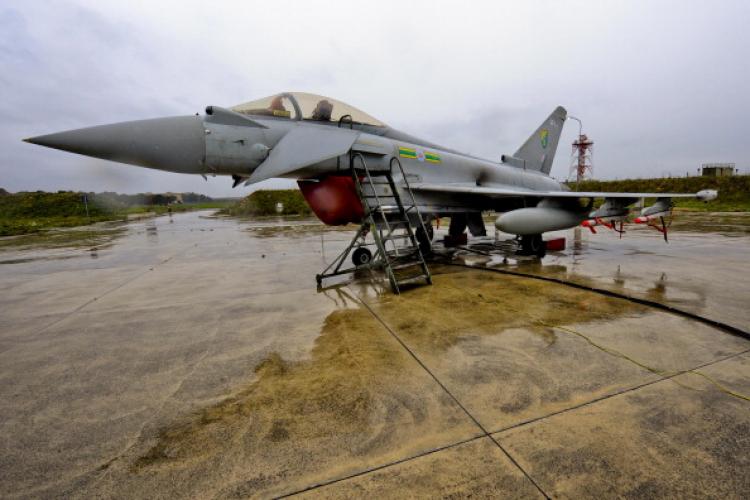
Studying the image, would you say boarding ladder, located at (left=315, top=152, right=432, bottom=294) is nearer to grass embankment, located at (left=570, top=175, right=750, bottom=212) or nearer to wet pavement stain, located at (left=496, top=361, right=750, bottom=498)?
wet pavement stain, located at (left=496, top=361, right=750, bottom=498)

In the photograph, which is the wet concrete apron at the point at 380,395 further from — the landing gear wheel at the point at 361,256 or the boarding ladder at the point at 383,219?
the landing gear wheel at the point at 361,256

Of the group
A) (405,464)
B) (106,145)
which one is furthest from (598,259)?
(106,145)

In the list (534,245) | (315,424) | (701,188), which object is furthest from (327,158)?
(701,188)

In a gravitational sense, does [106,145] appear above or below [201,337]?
above

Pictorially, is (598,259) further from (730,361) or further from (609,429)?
(609,429)

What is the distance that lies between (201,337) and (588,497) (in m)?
3.70

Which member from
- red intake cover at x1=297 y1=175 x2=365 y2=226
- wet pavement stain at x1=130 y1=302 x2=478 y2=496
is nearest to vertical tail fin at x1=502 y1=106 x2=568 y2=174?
red intake cover at x1=297 y1=175 x2=365 y2=226

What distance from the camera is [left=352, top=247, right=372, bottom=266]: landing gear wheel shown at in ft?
23.9

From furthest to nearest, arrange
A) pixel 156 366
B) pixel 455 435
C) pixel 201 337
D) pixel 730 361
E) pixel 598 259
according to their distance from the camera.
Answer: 1. pixel 598 259
2. pixel 201 337
3. pixel 156 366
4. pixel 730 361
5. pixel 455 435

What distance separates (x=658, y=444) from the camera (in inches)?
75.3

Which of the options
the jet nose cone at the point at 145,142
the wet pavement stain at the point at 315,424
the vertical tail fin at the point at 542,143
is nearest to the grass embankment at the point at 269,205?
the vertical tail fin at the point at 542,143

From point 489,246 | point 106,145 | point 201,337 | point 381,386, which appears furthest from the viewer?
point 489,246

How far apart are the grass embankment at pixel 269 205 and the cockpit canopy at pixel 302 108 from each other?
29.8 meters

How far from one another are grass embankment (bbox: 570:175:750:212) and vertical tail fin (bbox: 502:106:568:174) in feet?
42.4
